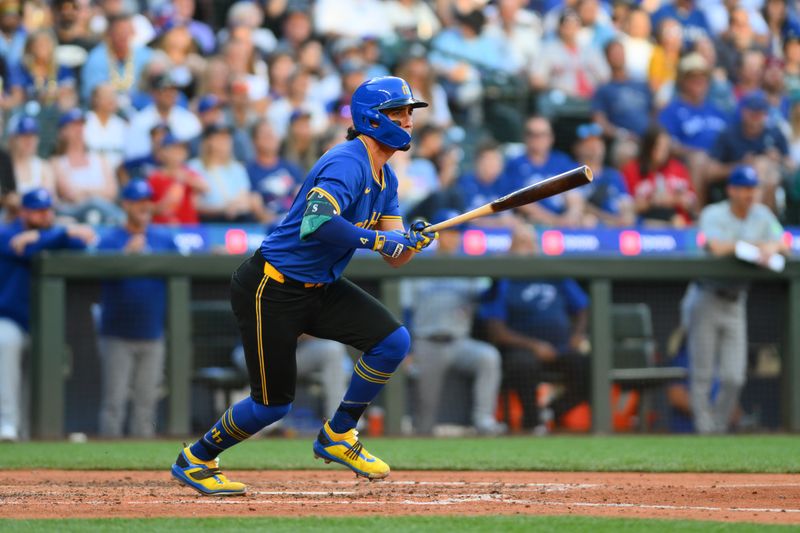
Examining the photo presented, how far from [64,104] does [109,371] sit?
9.06 ft

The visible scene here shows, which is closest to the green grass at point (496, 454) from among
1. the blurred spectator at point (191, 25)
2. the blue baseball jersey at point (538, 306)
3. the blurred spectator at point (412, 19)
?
the blue baseball jersey at point (538, 306)

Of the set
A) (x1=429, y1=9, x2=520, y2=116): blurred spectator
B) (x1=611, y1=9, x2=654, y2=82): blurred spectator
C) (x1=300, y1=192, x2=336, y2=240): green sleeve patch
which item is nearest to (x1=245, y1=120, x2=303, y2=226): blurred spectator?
(x1=429, y1=9, x2=520, y2=116): blurred spectator

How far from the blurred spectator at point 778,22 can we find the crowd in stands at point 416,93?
0.22 m

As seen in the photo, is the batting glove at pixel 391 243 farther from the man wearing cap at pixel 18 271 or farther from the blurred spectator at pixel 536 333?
the man wearing cap at pixel 18 271

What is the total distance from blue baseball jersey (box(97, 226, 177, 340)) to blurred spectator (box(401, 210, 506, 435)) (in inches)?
74.9

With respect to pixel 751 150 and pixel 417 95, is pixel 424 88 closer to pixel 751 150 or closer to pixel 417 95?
pixel 417 95

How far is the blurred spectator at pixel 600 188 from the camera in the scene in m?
12.0

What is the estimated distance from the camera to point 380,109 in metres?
6.20

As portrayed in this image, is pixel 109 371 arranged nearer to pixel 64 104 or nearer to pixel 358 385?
pixel 64 104

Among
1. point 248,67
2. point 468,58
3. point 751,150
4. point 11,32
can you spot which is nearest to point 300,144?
point 248,67

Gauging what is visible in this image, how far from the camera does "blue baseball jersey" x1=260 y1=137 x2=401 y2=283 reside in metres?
5.95

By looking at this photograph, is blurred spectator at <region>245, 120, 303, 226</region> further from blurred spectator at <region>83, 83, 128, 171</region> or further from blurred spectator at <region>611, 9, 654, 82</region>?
blurred spectator at <region>611, 9, 654, 82</region>

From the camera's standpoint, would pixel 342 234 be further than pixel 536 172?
No

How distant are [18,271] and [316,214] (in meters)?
5.03
